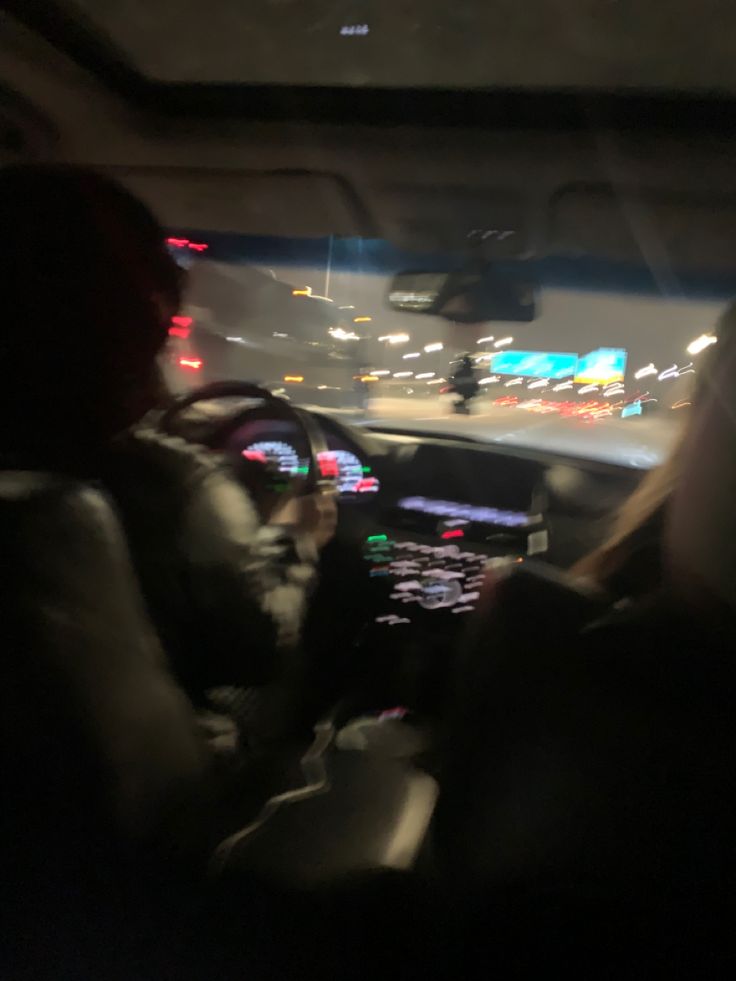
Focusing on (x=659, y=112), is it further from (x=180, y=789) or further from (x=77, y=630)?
(x=180, y=789)

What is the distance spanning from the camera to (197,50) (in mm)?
1951

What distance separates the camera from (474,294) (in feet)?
7.57

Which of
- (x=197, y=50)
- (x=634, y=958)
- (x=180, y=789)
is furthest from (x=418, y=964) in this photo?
(x=197, y=50)

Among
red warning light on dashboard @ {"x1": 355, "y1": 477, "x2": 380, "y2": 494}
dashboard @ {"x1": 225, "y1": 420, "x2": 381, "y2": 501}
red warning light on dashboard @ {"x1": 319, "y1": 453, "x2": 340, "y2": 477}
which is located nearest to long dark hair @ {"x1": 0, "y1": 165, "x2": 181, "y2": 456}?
dashboard @ {"x1": 225, "y1": 420, "x2": 381, "y2": 501}

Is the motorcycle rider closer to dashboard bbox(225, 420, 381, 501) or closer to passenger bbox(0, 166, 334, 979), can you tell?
dashboard bbox(225, 420, 381, 501)

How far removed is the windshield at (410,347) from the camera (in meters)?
2.20

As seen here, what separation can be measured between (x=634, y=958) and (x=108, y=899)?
1047mm

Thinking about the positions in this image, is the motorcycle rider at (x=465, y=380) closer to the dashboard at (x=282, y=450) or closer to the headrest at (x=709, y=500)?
the dashboard at (x=282, y=450)

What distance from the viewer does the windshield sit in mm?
2195

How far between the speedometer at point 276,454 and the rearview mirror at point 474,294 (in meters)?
0.60

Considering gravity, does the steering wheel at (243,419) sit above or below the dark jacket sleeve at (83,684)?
above

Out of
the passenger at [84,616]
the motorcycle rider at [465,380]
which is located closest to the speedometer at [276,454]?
the passenger at [84,616]

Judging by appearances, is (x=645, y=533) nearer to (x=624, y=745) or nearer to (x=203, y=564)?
(x=624, y=745)

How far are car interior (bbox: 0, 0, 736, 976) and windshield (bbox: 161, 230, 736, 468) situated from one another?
0.03ft
